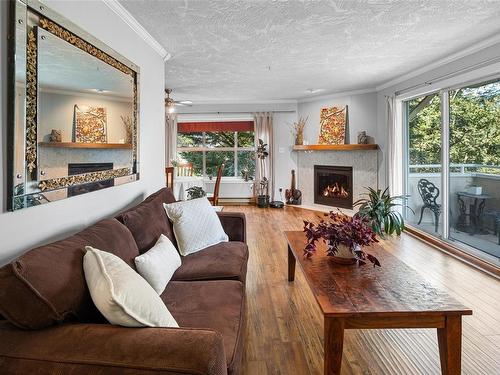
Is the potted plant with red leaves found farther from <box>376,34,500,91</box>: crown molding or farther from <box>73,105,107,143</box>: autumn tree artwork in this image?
<box>376,34,500,91</box>: crown molding

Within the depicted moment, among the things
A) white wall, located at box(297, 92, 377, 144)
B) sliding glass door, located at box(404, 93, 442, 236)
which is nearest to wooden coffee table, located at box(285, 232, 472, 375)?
sliding glass door, located at box(404, 93, 442, 236)

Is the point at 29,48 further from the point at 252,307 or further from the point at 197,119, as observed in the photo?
the point at 197,119

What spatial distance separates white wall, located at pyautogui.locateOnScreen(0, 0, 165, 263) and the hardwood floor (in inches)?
50.1

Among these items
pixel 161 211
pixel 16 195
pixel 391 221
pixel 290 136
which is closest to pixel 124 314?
pixel 16 195

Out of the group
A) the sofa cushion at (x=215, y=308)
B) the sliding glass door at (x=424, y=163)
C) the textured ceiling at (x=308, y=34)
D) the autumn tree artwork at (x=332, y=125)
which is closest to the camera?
the sofa cushion at (x=215, y=308)

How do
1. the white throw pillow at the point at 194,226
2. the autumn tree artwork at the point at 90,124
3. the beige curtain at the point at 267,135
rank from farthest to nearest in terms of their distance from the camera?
the beige curtain at the point at 267,135 → the white throw pillow at the point at 194,226 → the autumn tree artwork at the point at 90,124

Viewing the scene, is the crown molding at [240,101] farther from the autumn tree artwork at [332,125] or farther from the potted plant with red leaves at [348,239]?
the potted plant with red leaves at [348,239]

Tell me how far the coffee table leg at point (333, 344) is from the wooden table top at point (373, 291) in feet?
0.17

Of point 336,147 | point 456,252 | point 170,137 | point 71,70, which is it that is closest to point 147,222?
point 71,70

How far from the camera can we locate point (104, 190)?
7.65 feet

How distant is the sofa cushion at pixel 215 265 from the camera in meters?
2.08

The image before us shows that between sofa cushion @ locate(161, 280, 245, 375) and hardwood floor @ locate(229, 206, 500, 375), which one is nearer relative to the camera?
sofa cushion @ locate(161, 280, 245, 375)

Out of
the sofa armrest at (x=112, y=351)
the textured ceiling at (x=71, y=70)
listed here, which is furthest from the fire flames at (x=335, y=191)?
the sofa armrest at (x=112, y=351)

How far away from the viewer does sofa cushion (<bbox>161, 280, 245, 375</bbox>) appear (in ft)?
4.42
